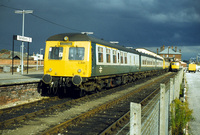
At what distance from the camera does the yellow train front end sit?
11703 millimetres

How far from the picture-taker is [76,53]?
12000mm

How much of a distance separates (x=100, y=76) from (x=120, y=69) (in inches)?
158

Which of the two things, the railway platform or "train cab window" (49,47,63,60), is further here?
"train cab window" (49,47,63,60)

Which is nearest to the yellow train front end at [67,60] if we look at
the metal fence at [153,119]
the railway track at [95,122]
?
the railway track at [95,122]

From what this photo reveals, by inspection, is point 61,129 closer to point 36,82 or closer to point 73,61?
point 73,61

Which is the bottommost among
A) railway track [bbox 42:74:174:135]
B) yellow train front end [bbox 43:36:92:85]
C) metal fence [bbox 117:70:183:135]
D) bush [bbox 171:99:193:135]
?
railway track [bbox 42:74:174:135]

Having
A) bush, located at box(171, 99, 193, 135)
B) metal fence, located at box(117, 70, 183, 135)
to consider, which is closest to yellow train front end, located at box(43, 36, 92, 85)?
bush, located at box(171, 99, 193, 135)

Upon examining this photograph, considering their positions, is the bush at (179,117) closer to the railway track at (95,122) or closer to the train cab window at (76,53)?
the railway track at (95,122)

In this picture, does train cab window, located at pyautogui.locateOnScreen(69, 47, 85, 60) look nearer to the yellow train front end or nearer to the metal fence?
the yellow train front end

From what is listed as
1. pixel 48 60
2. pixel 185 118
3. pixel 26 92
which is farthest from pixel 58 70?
pixel 185 118

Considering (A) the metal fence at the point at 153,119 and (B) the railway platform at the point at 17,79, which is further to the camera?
(B) the railway platform at the point at 17,79

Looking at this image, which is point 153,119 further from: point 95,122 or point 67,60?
point 67,60

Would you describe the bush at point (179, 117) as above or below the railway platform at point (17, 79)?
below

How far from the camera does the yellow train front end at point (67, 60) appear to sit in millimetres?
11703
